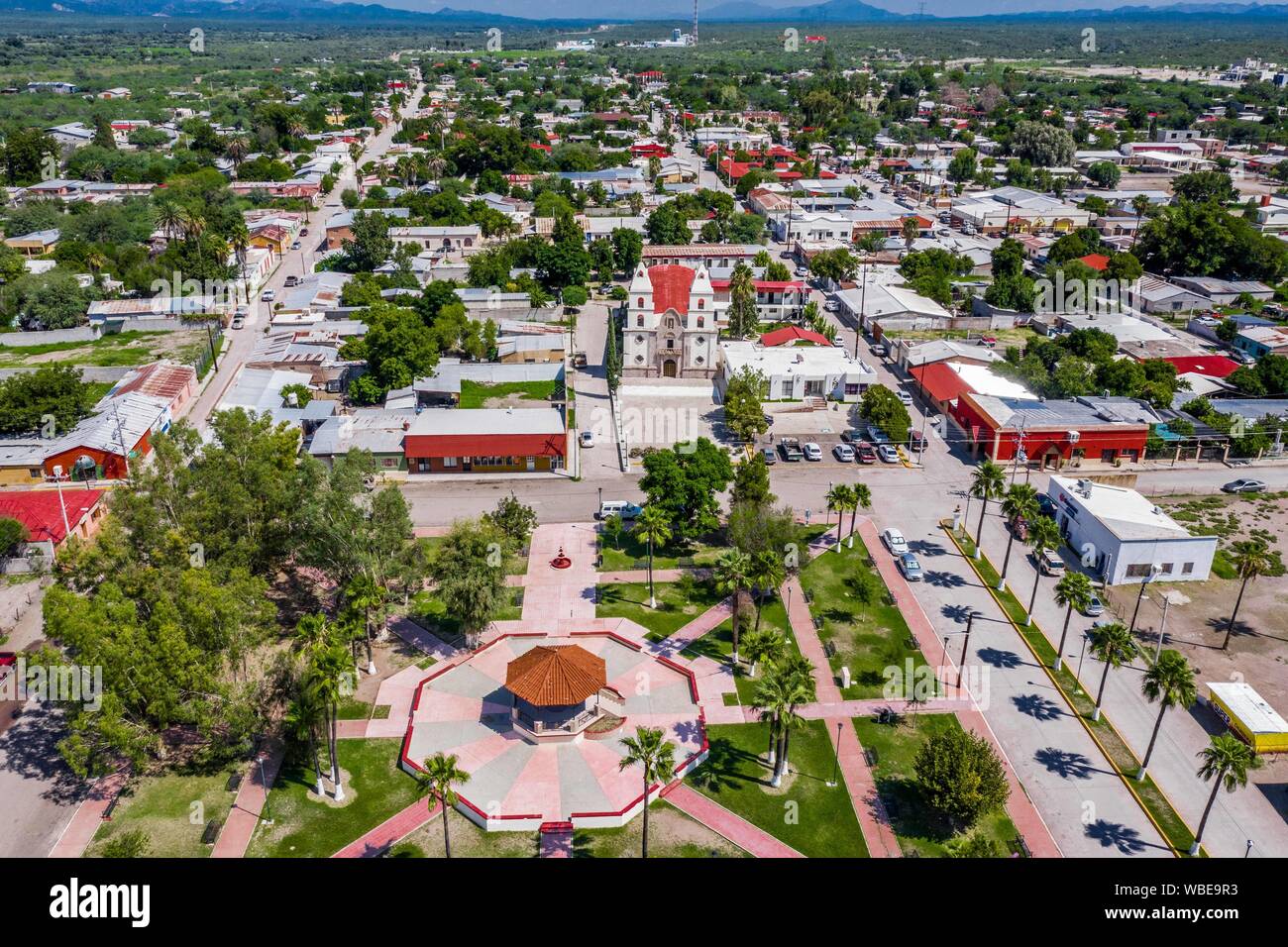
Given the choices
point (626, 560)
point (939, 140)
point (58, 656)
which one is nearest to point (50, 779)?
point (58, 656)

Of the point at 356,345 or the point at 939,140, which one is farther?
the point at 939,140

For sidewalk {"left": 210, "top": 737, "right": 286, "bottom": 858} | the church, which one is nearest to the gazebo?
sidewalk {"left": 210, "top": 737, "right": 286, "bottom": 858}

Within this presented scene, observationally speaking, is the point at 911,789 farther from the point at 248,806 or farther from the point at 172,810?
the point at 172,810

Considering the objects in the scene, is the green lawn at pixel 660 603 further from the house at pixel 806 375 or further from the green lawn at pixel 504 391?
the green lawn at pixel 504 391

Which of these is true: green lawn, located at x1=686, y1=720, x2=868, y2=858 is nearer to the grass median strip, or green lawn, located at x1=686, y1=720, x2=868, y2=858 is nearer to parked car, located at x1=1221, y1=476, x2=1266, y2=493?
the grass median strip

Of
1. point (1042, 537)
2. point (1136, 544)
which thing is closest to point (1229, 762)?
point (1042, 537)
